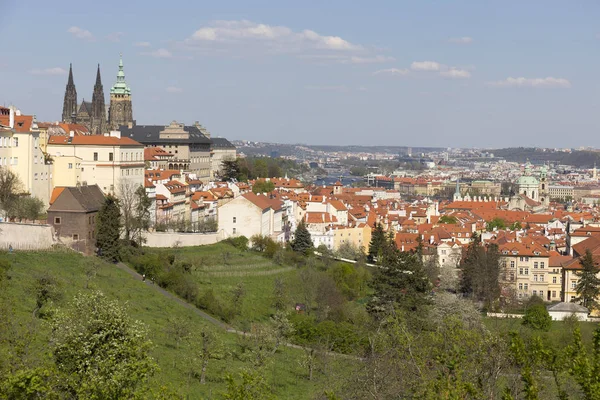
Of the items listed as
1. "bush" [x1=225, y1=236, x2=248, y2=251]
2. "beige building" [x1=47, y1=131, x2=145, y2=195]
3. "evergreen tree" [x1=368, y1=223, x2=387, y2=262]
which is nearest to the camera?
"beige building" [x1=47, y1=131, x2=145, y2=195]

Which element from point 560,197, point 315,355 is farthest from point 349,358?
point 560,197

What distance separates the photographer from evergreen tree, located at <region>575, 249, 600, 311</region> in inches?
2138

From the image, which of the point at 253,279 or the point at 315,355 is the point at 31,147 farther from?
the point at 315,355

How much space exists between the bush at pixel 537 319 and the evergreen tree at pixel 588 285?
19.0ft

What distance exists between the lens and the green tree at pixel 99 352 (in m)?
17.6

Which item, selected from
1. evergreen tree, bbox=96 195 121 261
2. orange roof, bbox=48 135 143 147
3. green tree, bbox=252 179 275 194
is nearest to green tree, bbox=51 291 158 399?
evergreen tree, bbox=96 195 121 261

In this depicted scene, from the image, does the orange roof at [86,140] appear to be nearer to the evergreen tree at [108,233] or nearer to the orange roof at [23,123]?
the orange roof at [23,123]

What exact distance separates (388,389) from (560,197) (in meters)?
181

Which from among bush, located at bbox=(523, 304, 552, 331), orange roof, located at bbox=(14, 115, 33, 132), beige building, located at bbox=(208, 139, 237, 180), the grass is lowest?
bush, located at bbox=(523, 304, 552, 331)

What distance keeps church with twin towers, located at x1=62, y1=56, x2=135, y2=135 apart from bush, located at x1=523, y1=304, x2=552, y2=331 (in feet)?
238

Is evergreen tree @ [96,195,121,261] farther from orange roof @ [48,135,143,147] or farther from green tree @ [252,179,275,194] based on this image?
green tree @ [252,179,275,194]

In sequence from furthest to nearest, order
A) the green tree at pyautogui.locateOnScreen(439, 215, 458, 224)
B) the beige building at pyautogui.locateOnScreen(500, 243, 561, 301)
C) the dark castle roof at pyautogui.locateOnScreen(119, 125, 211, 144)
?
the dark castle roof at pyautogui.locateOnScreen(119, 125, 211, 144), the green tree at pyautogui.locateOnScreen(439, 215, 458, 224), the beige building at pyautogui.locateOnScreen(500, 243, 561, 301)

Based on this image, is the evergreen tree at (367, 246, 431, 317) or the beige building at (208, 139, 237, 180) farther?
the beige building at (208, 139, 237, 180)

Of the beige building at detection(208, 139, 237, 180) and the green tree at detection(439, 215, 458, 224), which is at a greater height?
the beige building at detection(208, 139, 237, 180)
